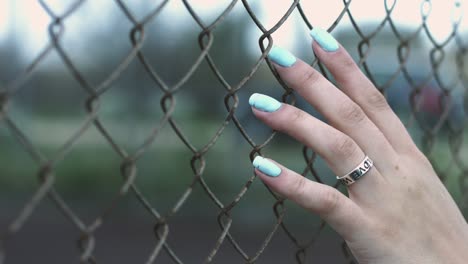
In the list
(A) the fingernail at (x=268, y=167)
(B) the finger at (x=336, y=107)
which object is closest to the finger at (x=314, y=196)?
(A) the fingernail at (x=268, y=167)

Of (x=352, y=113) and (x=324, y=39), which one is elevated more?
(x=324, y=39)

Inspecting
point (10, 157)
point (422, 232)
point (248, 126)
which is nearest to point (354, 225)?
point (422, 232)

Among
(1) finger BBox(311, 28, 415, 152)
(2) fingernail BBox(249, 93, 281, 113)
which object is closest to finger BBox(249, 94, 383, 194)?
(2) fingernail BBox(249, 93, 281, 113)

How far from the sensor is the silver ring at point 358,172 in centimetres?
105

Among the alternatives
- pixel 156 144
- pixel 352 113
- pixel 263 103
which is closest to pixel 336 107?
pixel 352 113

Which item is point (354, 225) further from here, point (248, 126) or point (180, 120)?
point (180, 120)

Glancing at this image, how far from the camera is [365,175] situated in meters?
1.07

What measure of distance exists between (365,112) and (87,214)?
22.5 ft

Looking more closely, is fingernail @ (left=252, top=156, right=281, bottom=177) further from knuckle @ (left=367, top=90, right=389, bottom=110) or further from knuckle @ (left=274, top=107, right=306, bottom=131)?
knuckle @ (left=367, top=90, right=389, bottom=110)

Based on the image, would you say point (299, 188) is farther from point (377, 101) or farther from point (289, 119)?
point (377, 101)

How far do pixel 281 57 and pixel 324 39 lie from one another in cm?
9

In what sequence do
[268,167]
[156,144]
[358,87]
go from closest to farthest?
1. [268,167]
2. [358,87]
3. [156,144]

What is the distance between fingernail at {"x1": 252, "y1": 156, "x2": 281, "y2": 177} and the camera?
0.99m

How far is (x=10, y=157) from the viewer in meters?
7.80
